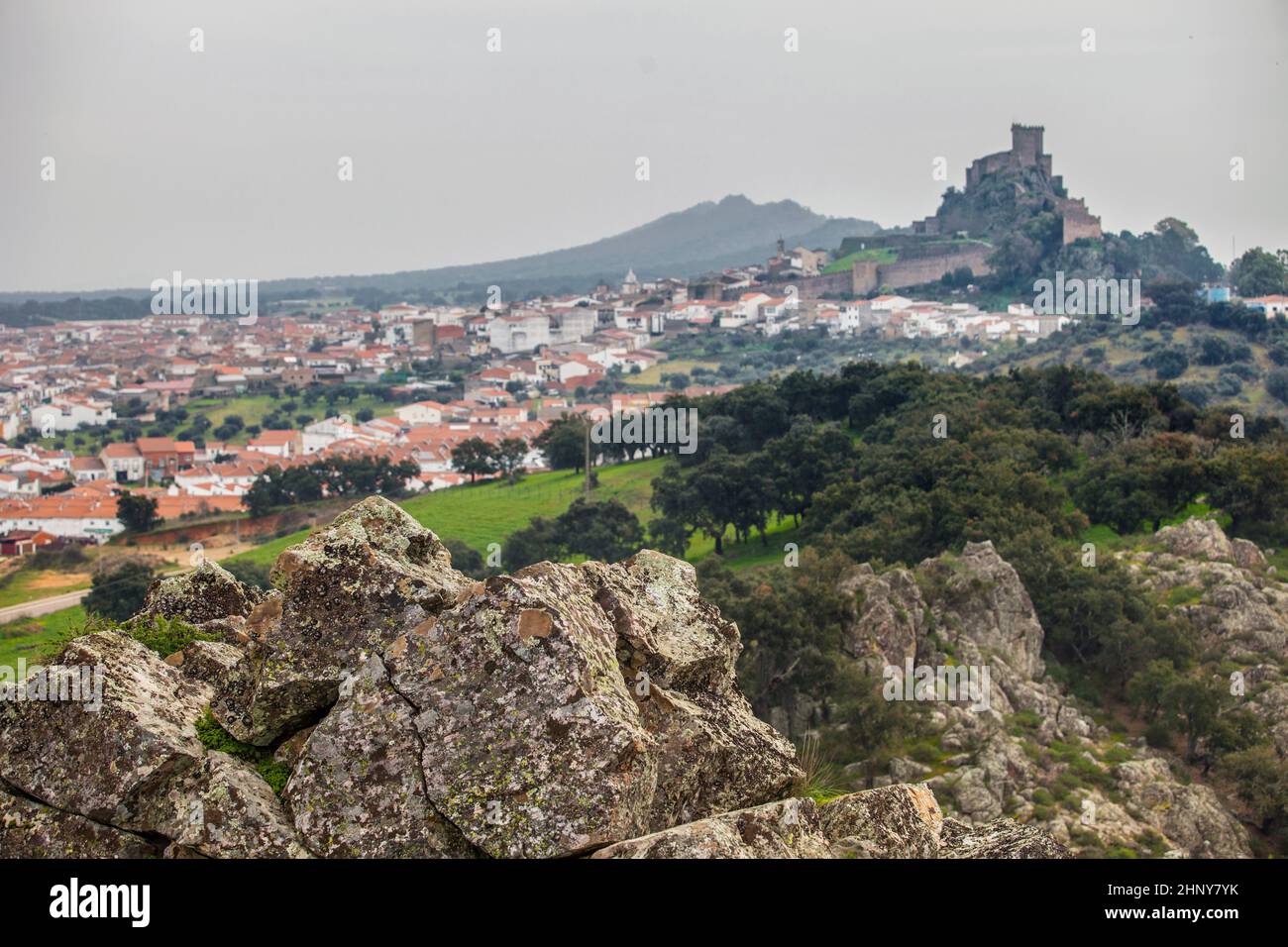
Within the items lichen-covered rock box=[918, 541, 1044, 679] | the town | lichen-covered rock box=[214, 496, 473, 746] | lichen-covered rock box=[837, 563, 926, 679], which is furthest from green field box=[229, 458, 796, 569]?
lichen-covered rock box=[214, 496, 473, 746]

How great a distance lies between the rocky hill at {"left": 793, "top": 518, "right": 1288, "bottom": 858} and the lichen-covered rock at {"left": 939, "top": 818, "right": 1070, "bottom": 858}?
1021 centimetres

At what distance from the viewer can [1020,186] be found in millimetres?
128625

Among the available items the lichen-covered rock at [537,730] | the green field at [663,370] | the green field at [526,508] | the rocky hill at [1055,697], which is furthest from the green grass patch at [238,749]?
the green field at [663,370]

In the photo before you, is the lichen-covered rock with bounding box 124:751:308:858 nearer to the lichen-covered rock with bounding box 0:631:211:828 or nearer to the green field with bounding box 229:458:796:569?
the lichen-covered rock with bounding box 0:631:211:828

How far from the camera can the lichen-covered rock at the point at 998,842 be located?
4559 mm

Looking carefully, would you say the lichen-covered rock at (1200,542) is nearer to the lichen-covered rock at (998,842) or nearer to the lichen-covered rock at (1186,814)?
the lichen-covered rock at (1186,814)

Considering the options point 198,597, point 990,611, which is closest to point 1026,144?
point 990,611

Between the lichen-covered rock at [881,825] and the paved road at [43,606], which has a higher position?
the lichen-covered rock at [881,825]

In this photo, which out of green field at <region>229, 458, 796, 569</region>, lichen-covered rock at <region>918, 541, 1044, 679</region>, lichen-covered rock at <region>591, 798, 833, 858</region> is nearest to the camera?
lichen-covered rock at <region>591, 798, 833, 858</region>

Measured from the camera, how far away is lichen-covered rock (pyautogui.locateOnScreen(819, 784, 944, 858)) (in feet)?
15.2

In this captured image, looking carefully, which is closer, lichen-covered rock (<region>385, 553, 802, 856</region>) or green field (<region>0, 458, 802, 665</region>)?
lichen-covered rock (<region>385, 553, 802, 856</region>)

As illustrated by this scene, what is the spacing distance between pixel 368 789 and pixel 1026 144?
134 metres

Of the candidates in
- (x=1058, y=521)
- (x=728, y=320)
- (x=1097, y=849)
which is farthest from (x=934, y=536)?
(x=728, y=320)
